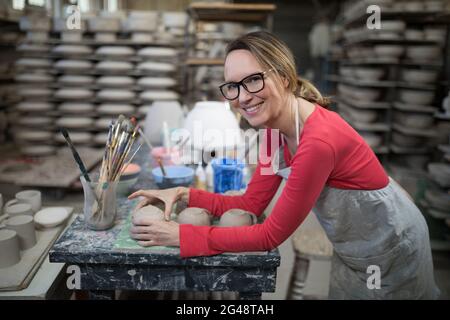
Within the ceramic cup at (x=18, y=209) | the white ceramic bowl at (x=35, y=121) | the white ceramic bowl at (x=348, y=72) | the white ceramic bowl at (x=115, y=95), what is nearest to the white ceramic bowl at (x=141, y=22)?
the white ceramic bowl at (x=115, y=95)

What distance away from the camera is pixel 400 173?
14.7 feet

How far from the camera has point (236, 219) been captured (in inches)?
48.5

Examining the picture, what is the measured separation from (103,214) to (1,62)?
536cm

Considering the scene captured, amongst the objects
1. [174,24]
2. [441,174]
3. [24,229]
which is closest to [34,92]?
[174,24]

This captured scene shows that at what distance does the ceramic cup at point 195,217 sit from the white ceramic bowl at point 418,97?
152 inches

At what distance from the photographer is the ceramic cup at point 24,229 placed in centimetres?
131

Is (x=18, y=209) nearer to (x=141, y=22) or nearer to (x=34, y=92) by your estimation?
(x=34, y=92)

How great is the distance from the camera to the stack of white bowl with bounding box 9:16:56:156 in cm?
457

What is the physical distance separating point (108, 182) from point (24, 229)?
0.38 metres

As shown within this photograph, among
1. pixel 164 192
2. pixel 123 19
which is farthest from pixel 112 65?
pixel 164 192

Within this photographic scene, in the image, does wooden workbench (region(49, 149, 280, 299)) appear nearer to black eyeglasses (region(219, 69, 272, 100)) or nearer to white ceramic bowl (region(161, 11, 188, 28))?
black eyeglasses (region(219, 69, 272, 100))

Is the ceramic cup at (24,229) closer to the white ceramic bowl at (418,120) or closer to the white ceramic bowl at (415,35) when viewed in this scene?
the white ceramic bowl at (418,120)

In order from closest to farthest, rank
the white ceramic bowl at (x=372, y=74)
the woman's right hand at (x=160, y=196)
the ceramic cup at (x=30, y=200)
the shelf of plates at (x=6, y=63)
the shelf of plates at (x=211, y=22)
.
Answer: the woman's right hand at (x=160, y=196), the ceramic cup at (x=30, y=200), the shelf of plates at (x=211, y=22), the white ceramic bowl at (x=372, y=74), the shelf of plates at (x=6, y=63)
